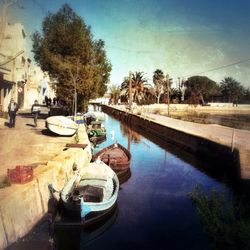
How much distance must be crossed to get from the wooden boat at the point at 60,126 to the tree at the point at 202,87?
95.5 metres

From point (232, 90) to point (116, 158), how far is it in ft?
384

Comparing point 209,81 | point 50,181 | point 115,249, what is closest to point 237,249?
point 115,249

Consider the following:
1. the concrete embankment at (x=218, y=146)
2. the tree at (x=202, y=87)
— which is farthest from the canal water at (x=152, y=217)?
the tree at (x=202, y=87)

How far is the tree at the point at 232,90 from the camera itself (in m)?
129

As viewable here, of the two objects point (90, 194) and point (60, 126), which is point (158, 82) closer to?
point (60, 126)

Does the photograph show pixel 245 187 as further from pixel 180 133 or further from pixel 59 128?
pixel 180 133

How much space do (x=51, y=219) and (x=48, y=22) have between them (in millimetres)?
31831

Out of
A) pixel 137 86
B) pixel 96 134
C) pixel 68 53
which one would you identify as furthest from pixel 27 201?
pixel 137 86

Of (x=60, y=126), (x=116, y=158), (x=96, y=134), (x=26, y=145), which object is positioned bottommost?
(x=96, y=134)

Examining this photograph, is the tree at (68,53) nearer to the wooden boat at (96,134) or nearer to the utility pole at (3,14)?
the wooden boat at (96,134)

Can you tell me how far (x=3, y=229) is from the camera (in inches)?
358

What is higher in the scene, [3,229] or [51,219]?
[3,229]

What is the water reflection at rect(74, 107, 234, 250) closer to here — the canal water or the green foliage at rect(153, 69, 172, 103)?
the canal water

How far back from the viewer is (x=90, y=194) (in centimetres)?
1397
